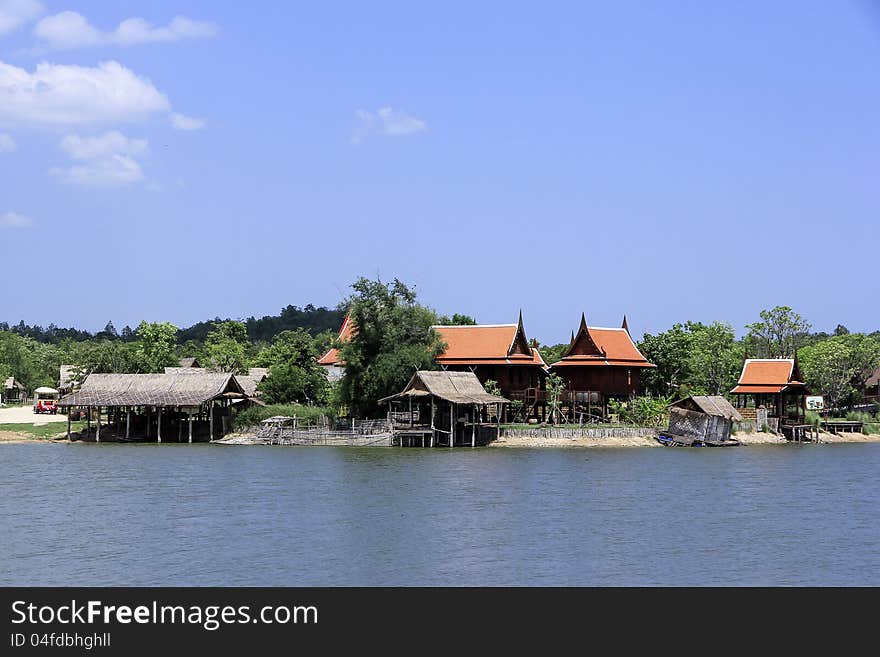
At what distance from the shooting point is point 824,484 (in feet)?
125

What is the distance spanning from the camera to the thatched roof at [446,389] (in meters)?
52.6

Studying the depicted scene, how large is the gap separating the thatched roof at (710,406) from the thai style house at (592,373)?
6.49m

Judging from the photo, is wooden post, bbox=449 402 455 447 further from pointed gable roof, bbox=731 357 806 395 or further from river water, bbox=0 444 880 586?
pointed gable roof, bbox=731 357 806 395

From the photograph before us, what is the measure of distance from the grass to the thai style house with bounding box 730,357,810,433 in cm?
3588

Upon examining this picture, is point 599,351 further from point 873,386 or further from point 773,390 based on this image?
point 873,386

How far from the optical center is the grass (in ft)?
195

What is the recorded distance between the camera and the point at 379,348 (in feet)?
190

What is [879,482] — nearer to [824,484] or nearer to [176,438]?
[824,484]

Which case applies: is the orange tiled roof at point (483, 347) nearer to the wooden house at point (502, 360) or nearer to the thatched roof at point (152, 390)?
the wooden house at point (502, 360)

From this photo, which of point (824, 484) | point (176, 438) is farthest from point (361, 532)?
point (176, 438)

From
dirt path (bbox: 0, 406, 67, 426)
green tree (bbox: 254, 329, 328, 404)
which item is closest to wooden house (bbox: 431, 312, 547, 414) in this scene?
green tree (bbox: 254, 329, 328, 404)

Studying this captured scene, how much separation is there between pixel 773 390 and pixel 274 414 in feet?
87.1

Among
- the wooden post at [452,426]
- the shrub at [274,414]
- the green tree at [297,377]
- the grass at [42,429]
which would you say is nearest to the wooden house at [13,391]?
the grass at [42,429]
